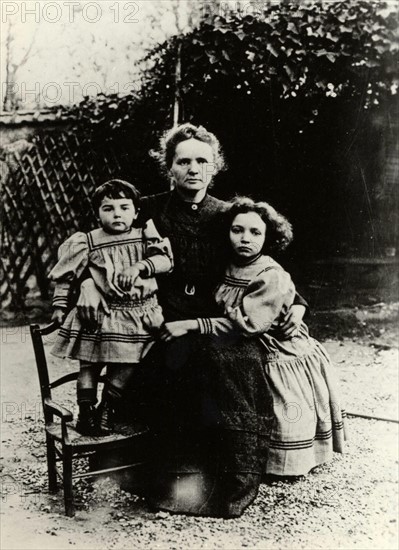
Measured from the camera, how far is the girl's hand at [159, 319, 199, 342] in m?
2.55

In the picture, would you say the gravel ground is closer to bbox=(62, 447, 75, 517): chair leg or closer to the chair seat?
bbox=(62, 447, 75, 517): chair leg

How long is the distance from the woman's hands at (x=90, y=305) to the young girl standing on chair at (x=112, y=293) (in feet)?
0.06

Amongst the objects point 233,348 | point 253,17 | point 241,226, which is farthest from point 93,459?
point 253,17

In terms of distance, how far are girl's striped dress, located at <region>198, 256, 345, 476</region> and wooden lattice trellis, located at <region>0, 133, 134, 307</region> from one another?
130cm

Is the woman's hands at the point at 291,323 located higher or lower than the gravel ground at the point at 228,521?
higher

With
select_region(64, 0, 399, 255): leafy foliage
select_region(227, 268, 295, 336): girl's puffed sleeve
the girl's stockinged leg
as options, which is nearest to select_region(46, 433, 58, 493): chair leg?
the girl's stockinged leg

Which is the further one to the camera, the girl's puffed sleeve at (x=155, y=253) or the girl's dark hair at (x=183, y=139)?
the girl's dark hair at (x=183, y=139)

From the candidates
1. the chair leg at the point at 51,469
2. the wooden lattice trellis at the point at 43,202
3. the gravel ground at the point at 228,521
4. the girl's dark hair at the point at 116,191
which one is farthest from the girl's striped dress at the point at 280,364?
the wooden lattice trellis at the point at 43,202

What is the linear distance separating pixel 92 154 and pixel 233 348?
170 centimetres

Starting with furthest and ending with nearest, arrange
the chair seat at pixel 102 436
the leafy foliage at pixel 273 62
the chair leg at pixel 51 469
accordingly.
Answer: the leafy foliage at pixel 273 62
the chair leg at pixel 51 469
the chair seat at pixel 102 436

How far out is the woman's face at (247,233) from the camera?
8.55ft

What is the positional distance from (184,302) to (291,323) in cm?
48

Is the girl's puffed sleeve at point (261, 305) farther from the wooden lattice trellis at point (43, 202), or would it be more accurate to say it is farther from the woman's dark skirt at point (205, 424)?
the wooden lattice trellis at point (43, 202)

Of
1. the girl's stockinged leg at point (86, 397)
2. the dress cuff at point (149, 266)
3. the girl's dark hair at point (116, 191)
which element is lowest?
the girl's stockinged leg at point (86, 397)
